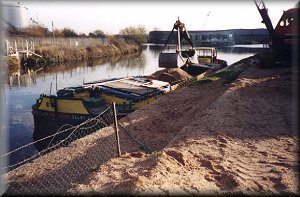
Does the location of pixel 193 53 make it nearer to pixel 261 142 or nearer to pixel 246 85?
pixel 246 85

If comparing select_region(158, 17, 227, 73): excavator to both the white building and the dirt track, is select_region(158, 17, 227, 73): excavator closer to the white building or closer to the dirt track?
the dirt track

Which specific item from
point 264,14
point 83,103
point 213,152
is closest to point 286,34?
point 264,14

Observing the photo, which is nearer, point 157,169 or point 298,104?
point 157,169

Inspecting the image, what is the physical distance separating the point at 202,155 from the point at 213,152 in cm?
30

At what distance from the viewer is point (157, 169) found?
5.17 m

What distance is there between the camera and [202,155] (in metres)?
6.12

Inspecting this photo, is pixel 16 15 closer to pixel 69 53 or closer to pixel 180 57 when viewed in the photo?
pixel 69 53

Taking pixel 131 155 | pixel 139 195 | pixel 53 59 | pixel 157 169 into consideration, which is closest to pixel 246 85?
pixel 131 155

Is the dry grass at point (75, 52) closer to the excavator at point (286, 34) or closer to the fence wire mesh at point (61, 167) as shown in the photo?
the excavator at point (286, 34)

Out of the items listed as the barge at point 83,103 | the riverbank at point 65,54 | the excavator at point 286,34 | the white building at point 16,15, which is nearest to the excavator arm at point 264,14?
the excavator at point 286,34

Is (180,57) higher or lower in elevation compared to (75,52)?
lower

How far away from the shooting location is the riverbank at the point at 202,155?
4902 mm

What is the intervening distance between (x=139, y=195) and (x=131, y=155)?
6.64 ft

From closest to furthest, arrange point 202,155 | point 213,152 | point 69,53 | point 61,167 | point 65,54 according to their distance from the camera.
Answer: point 202,155
point 213,152
point 61,167
point 65,54
point 69,53
